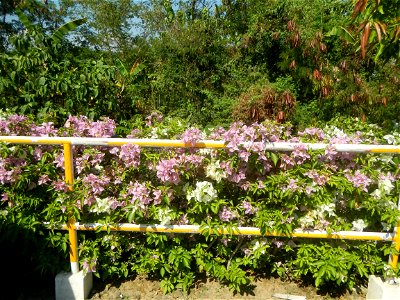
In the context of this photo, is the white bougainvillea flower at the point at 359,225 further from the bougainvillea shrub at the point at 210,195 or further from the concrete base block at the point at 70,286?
the concrete base block at the point at 70,286

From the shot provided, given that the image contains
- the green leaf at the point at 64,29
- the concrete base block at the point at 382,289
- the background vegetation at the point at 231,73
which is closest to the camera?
the concrete base block at the point at 382,289

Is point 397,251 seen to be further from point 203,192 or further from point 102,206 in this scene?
point 102,206

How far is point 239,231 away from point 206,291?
633 millimetres

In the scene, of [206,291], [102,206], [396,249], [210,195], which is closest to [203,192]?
[210,195]

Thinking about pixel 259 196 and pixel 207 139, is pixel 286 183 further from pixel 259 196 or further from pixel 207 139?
pixel 207 139

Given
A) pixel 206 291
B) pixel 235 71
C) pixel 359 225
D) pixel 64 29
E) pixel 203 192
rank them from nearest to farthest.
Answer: pixel 203 192
pixel 359 225
pixel 206 291
pixel 64 29
pixel 235 71

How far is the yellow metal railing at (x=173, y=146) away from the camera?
2775 millimetres

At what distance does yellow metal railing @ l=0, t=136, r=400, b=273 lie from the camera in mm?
2775

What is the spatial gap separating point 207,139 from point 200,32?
15.2 ft

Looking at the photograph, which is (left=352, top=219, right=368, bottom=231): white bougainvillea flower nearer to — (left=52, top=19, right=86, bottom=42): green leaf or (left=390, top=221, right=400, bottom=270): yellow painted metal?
(left=390, top=221, right=400, bottom=270): yellow painted metal

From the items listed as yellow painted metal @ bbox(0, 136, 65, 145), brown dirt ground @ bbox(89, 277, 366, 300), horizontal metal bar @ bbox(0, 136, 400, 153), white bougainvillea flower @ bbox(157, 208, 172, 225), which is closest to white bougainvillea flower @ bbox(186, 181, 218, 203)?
white bougainvillea flower @ bbox(157, 208, 172, 225)

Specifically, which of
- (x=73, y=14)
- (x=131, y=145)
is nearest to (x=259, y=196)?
(x=131, y=145)

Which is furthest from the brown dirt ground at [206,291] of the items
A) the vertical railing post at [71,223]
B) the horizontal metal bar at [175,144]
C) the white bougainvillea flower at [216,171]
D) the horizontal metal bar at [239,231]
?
the horizontal metal bar at [175,144]

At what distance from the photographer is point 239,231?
2.97m
